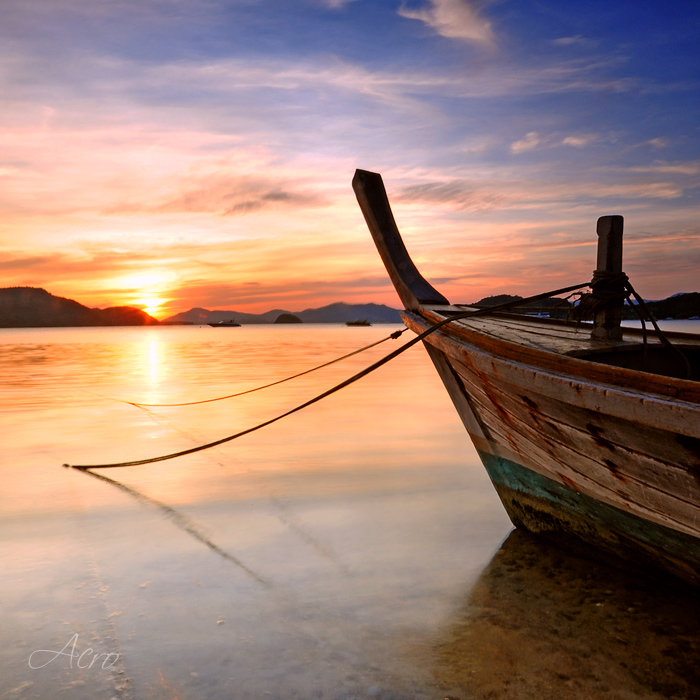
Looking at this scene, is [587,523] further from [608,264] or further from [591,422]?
[608,264]

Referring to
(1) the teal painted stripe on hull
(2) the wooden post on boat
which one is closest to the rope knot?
(2) the wooden post on boat

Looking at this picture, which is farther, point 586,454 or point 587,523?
point 587,523

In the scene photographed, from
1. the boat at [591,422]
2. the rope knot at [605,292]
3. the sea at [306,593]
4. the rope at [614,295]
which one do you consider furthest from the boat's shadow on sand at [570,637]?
the rope knot at [605,292]

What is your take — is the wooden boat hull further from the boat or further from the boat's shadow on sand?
the boat's shadow on sand

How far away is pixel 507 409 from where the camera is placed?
11.5ft

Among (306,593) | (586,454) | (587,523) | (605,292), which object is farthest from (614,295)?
(306,593)

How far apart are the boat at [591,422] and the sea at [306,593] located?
1.29 ft

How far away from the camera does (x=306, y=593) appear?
3.56 meters

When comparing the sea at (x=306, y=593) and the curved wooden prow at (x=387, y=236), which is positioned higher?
the curved wooden prow at (x=387, y=236)

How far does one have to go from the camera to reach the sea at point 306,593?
2.67 m

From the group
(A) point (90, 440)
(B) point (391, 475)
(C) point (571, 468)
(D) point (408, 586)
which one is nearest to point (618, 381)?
(C) point (571, 468)

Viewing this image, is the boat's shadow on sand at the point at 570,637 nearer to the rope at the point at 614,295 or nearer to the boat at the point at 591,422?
the boat at the point at 591,422

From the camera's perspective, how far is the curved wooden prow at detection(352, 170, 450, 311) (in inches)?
206

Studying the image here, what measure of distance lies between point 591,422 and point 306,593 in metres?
2.01
